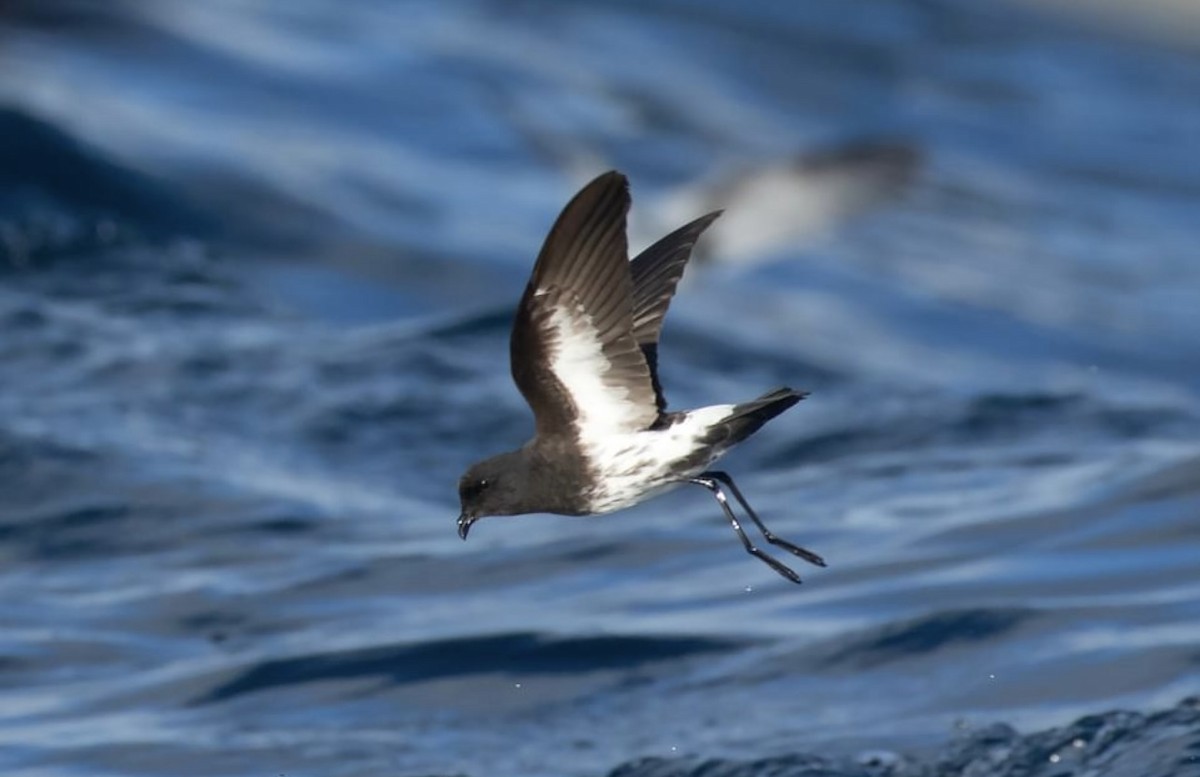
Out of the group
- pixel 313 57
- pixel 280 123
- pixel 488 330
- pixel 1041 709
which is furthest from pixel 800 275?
pixel 1041 709

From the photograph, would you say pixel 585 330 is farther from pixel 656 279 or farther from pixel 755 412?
pixel 656 279

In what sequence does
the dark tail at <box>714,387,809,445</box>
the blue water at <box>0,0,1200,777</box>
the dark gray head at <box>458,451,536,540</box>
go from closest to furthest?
the dark tail at <box>714,387,809,445</box> < the dark gray head at <box>458,451,536,540</box> < the blue water at <box>0,0,1200,777</box>

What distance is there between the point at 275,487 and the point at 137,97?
322 inches

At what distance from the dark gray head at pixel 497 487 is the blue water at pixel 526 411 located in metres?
1.68

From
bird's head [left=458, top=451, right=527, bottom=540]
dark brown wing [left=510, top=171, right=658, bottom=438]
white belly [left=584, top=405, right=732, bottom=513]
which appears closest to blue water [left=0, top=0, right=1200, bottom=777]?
bird's head [left=458, top=451, right=527, bottom=540]

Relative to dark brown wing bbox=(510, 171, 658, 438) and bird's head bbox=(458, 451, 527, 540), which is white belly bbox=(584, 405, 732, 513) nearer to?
dark brown wing bbox=(510, 171, 658, 438)

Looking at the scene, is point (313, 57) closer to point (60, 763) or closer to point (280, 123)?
point (280, 123)

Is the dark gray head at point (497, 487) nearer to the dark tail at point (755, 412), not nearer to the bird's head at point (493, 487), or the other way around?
the bird's head at point (493, 487)

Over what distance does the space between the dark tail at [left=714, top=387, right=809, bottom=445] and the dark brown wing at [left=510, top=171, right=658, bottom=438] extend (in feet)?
0.60

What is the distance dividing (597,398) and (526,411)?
259 inches

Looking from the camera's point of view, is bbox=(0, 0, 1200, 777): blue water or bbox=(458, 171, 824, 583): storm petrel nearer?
bbox=(458, 171, 824, 583): storm petrel

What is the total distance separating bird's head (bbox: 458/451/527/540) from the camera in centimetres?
508

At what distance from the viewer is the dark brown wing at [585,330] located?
14.5 ft

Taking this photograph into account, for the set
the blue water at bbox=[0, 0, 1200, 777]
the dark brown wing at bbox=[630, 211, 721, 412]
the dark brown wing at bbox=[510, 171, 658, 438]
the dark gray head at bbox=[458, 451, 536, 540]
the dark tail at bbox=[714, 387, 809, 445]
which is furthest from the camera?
the blue water at bbox=[0, 0, 1200, 777]
